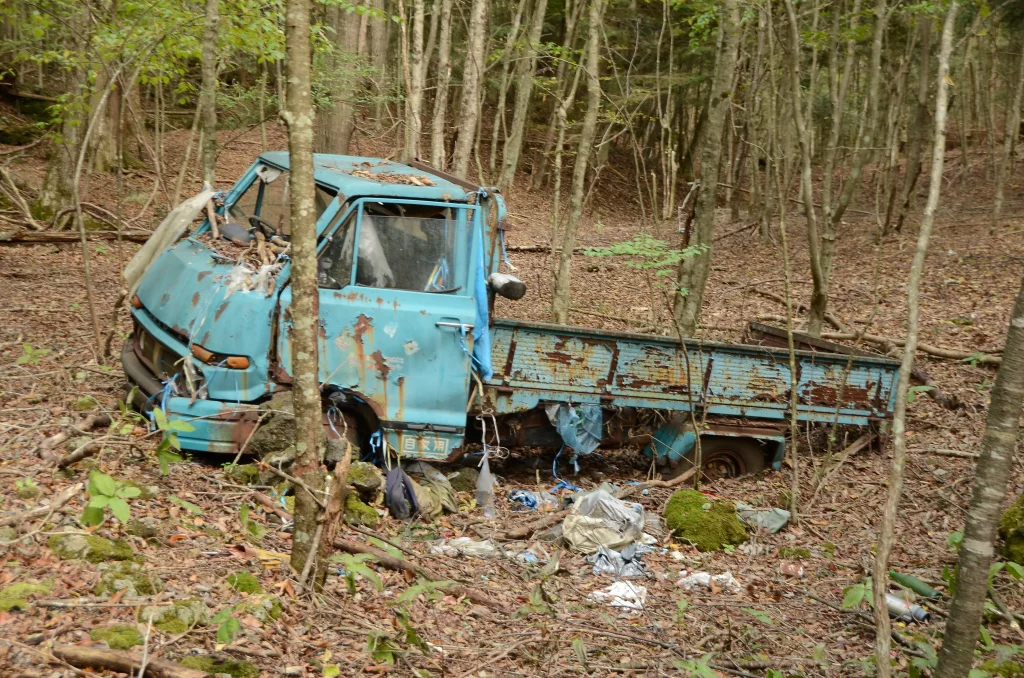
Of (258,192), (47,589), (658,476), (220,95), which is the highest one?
(220,95)

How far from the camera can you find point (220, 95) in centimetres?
1433

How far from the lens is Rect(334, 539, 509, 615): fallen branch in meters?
4.89

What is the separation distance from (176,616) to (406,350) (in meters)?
2.86

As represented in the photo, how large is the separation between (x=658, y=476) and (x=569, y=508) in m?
1.58

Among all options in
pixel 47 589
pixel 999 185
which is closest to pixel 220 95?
pixel 47 589

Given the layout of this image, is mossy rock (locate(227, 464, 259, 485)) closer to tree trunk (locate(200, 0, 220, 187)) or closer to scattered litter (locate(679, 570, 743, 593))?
scattered litter (locate(679, 570, 743, 593))

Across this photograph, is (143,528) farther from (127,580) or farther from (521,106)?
(521,106)

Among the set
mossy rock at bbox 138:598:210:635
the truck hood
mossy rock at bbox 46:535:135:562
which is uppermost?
the truck hood

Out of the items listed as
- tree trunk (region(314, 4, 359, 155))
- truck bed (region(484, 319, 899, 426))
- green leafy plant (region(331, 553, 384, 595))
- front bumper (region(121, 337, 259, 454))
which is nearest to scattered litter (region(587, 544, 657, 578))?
truck bed (region(484, 319, 899, 426))

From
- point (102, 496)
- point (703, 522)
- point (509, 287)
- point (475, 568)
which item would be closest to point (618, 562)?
point (703, 522)

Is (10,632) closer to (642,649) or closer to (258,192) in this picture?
(642,649)

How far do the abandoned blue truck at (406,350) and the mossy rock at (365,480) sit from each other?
35cm

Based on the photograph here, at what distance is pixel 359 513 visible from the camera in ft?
18.4

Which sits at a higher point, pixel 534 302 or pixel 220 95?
pixel 220 95
